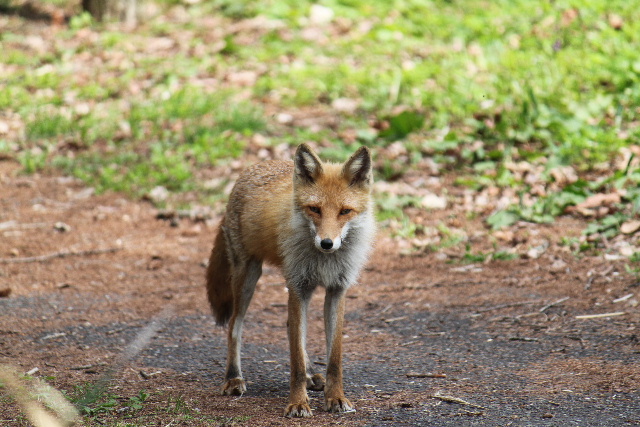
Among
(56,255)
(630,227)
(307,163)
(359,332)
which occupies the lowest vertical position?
(56,255)

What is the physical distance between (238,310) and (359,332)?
1.40 m

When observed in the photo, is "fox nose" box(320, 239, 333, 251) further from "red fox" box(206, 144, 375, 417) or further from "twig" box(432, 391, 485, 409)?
"twig" box(432, 391, 485, 409)

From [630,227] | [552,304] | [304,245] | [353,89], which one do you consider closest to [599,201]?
[630,227]

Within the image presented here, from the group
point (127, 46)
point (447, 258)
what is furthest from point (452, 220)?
point (127, 46)

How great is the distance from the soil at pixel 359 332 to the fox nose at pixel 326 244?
3.49 feet

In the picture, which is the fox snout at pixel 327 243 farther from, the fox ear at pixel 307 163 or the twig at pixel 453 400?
the twig at pixel 453 400

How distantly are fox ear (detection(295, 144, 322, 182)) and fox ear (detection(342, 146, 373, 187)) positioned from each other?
0.61 ft

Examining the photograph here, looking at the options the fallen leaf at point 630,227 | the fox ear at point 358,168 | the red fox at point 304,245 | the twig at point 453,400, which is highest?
the fox ear at point 358,168

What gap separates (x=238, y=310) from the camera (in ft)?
17.4

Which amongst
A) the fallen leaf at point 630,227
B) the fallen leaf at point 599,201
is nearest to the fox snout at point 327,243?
the fallen leaf at point 630,227

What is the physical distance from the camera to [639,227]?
A: 7500mm

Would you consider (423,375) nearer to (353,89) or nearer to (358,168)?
(358,168)

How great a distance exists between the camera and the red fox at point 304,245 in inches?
182

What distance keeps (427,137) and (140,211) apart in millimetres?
4255
